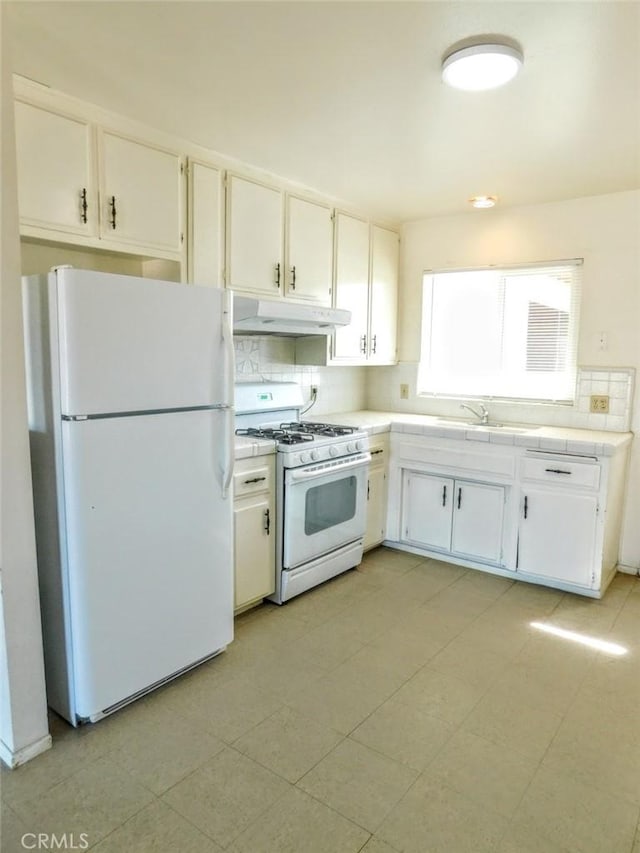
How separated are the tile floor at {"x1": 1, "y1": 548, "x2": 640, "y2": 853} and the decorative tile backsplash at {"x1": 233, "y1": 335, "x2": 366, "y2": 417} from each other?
153cm

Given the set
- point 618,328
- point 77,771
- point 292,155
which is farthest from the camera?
point 618,328

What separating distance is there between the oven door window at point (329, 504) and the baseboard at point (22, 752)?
60.1 inches

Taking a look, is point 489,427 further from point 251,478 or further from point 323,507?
point 251,478

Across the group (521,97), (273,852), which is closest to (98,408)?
(273,852)

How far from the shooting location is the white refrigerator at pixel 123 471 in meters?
1.86

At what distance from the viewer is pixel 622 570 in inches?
142

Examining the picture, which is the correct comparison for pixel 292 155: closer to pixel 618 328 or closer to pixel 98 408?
pixel 98 408

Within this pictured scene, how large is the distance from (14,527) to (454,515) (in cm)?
262

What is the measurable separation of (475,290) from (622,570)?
2.15 meters

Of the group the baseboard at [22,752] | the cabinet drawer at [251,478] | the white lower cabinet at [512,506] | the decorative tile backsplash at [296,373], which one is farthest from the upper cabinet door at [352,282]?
the baseboard at [22,752]

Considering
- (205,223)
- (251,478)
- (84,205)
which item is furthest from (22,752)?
(205,223)

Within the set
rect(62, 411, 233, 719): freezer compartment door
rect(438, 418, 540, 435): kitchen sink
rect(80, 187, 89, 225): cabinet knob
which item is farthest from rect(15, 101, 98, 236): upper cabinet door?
rect(438, 418, 540, 435): kitchen sink

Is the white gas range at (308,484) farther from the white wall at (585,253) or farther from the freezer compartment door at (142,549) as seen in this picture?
the white wall at (585,253)

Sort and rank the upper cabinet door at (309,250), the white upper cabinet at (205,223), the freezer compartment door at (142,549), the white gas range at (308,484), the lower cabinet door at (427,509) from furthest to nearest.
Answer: the lower cabinet door at (427,509) < the upper cabinet door at (309,250) < the white gas range at (308,484) < the white upper cabinet at (205,223) < the freezer compartment door at (142,549)
